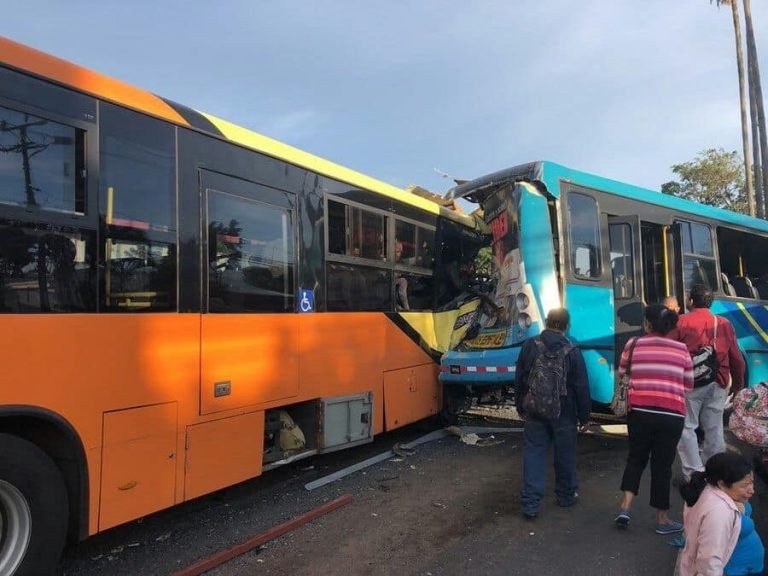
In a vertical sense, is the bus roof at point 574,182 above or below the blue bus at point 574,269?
above

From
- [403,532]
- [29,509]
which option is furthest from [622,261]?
[29,509]

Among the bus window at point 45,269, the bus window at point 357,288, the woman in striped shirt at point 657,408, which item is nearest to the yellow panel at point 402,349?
the bus window at point 357,288

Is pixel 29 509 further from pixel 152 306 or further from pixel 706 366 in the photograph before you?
pixel 706 366

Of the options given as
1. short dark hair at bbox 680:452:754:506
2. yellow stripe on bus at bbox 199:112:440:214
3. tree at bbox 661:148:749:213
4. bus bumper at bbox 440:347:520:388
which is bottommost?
short dark hair at bbox 680:452:754:506

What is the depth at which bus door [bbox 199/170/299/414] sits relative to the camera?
14.0 feet

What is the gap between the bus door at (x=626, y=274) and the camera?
A: 6727 millimetres

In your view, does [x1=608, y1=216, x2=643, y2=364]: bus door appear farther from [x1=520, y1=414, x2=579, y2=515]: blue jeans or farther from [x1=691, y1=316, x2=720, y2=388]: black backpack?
[x1=520, y1=414, x2=579, y2=515]: blue jeans

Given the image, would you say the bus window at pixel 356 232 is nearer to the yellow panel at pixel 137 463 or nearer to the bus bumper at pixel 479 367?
the bus bumper at pixel 479 367

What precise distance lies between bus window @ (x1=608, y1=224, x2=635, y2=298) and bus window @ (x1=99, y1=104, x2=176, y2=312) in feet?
16.3

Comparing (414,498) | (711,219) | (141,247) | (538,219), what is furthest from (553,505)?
(711,219)

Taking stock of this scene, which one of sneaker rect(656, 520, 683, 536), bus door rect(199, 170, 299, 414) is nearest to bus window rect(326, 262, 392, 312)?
bus door rect(199, 170, 299, 414)

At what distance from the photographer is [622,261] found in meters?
6.84

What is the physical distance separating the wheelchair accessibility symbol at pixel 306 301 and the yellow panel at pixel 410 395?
1404mm

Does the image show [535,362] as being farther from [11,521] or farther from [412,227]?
[11,521]
